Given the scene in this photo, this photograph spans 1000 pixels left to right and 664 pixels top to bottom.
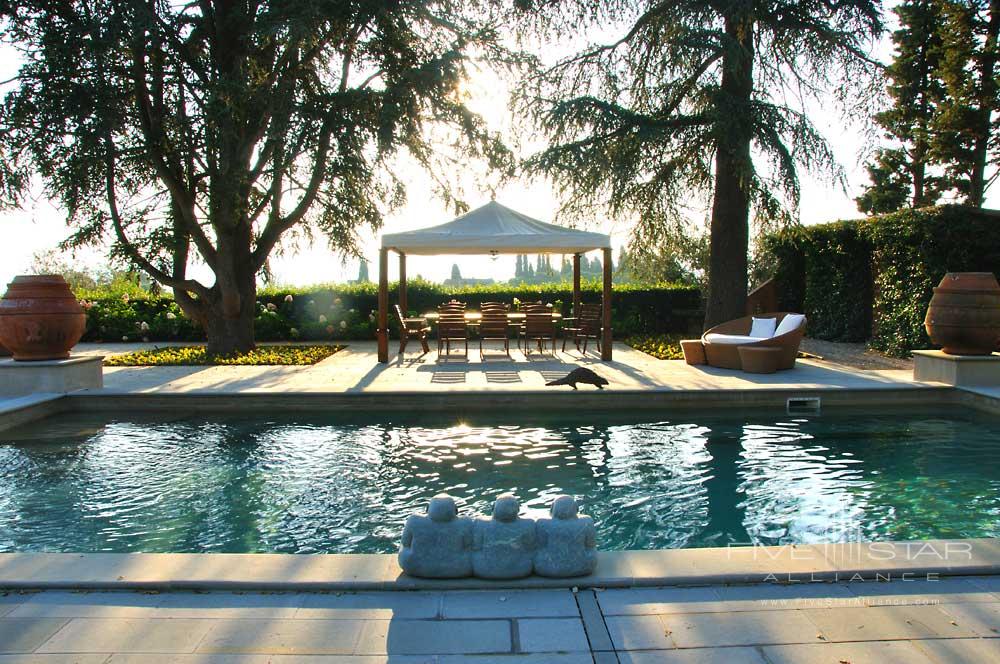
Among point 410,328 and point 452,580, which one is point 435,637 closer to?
point 452,580

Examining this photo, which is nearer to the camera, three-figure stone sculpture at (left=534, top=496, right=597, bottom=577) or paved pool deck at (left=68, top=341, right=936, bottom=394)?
three-figure stone sculpture at (left=534, top=496, right=597, bottom=577)

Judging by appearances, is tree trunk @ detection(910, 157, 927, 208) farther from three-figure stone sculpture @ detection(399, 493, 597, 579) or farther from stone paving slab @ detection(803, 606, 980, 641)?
three-figure stone sculpture @ detection(399, 493, 597, 579)

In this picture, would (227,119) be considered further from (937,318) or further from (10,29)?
(937,318)

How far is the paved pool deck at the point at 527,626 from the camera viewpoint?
2359 millimetres

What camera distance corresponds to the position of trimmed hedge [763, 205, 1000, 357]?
10.3 m

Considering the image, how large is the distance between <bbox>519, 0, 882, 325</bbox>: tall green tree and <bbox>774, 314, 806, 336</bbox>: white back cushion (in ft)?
8.73

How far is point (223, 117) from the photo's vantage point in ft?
32.7

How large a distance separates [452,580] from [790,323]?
26.8ft

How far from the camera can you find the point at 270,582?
9.41 feet

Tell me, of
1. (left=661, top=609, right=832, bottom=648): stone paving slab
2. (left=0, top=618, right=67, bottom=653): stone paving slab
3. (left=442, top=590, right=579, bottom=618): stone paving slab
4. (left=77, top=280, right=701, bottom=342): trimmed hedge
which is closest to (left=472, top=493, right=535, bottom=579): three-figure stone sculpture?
(left=442, top=590, right=579, bottom=618): stone paving slab

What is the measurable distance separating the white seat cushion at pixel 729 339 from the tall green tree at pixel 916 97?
9958 mm

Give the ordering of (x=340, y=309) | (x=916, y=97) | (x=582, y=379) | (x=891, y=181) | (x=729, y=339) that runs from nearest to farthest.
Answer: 1. (x=582, y=379)
2. (x=729, y=339)
3. (x=340, y=309)
4. (x=916, y=97)
5. (x=891, y=181)

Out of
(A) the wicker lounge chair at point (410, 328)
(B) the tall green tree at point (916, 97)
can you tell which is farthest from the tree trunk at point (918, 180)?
(A) the wicker lounge chair at point (410, 328)

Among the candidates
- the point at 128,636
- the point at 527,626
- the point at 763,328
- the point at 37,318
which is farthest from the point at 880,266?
the point at 37,318
